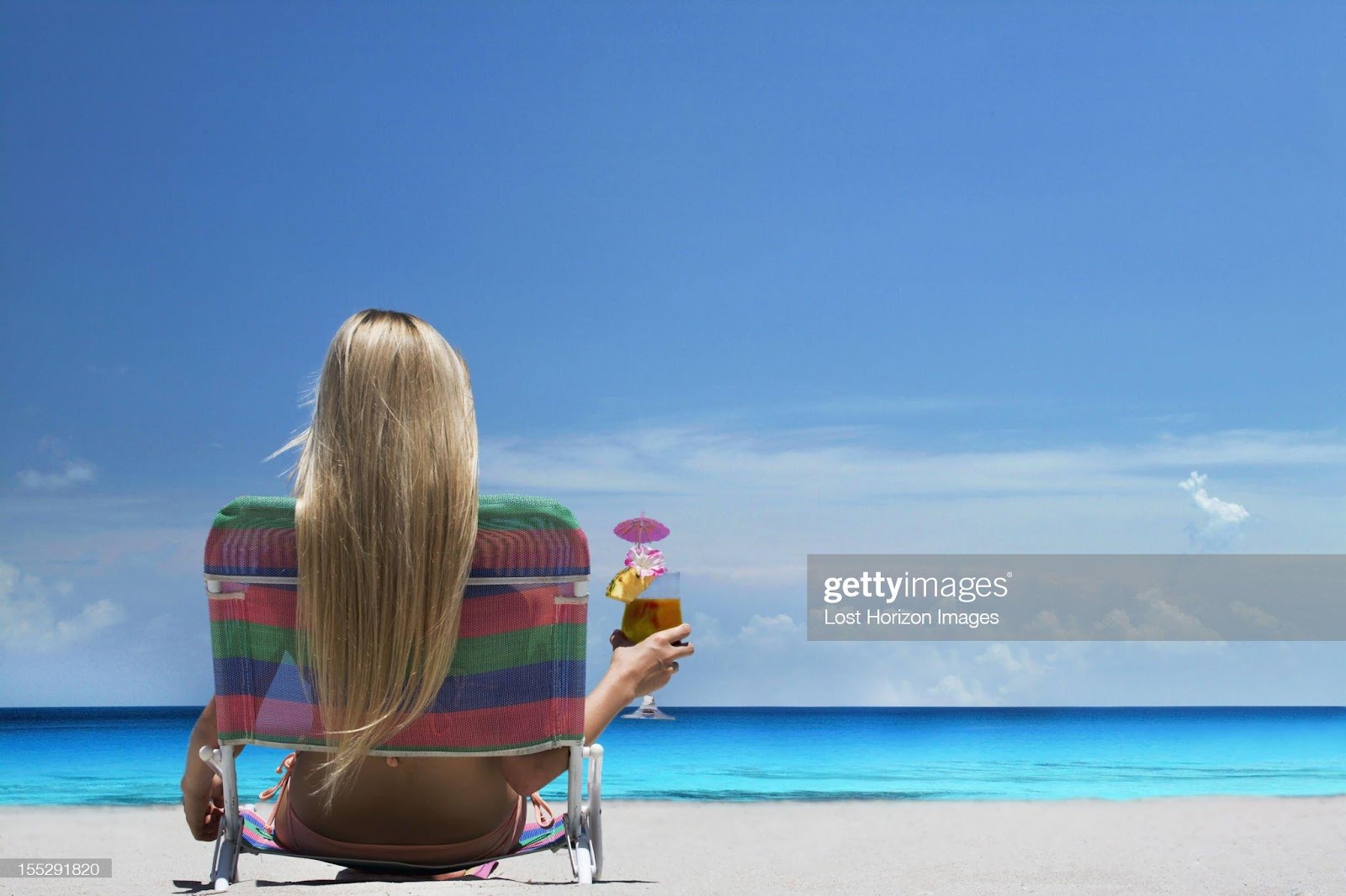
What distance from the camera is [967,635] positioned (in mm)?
24750

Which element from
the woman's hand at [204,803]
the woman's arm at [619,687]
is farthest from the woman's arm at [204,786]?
the woman's arm at [619,687]

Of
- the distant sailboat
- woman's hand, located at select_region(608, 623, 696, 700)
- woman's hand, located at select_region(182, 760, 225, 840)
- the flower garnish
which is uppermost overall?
the flower garnish

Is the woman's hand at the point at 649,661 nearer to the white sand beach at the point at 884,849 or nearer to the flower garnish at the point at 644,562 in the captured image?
the flower garnish at the point at 644,562

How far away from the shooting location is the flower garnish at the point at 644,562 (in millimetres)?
2084

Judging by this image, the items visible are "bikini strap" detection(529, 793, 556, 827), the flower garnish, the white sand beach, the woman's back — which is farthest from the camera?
the white sand beach

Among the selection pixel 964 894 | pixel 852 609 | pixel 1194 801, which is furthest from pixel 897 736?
pixel 964 894

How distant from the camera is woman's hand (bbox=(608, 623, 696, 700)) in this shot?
1947mm

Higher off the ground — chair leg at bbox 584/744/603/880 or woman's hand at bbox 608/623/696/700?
woman's hand at bbox 608/623/696/700

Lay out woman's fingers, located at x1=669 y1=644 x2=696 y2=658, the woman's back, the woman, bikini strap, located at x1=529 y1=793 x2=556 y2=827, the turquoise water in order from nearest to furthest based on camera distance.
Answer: the woman, the woman's back, woman's fingers, located at x1=669 y1=644 x2=696 y2=658, bikini strap, located at x1=529 y1=793 x2=556 y2=827, the turquoise water

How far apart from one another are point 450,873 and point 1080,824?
7151mm

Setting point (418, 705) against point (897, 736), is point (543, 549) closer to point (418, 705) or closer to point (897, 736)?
point (418, 705)

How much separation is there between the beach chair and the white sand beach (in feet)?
0.96

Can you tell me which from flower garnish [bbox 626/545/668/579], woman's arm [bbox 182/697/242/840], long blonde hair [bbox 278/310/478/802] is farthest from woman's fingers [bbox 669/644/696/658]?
woman's arm [bbox 182/697/242/840]

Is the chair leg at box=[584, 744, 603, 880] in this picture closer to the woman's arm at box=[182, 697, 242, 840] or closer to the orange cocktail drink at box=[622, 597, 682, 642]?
the orange cocktail drink at box=[622, 597, 682, 642]
